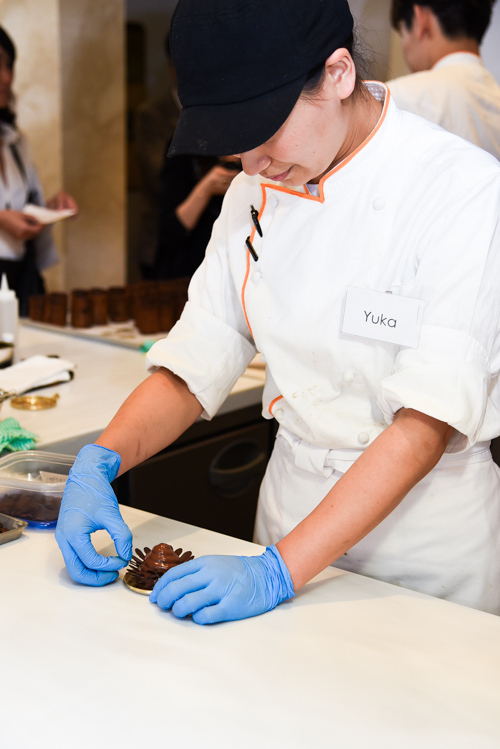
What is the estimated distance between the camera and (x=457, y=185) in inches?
43.4

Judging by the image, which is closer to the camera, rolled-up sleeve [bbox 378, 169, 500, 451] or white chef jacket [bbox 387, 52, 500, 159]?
rolled-up sleeve [bbox 378, 169, 500, 451]

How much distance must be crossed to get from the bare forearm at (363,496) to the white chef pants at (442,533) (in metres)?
0.20

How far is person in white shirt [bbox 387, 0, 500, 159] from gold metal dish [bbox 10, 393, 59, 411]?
54.2 inches

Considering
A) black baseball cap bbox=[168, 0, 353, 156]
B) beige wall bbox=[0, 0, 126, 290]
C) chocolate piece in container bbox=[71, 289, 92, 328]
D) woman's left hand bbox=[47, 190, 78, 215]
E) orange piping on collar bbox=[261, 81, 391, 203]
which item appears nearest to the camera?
black baseball cap bbox=[168, 0, 353, 156]

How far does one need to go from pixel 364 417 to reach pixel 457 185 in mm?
373

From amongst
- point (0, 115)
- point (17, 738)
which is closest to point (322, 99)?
point (17, 738)

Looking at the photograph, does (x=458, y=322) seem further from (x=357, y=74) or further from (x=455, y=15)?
(x=455, y=15)

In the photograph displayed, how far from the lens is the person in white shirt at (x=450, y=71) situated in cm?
237

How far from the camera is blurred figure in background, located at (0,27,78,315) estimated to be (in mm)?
3391

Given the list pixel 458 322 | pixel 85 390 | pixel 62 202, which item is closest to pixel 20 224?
pixel 62 202

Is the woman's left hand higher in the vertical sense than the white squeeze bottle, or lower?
higher

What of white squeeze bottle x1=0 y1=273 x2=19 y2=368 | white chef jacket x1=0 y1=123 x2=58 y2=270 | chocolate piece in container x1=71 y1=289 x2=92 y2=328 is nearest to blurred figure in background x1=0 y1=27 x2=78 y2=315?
white chef jacket x1=0 y1=123 x2=58 y2=270

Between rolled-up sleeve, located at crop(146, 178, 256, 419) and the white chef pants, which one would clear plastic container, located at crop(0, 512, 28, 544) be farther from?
the white chef pants

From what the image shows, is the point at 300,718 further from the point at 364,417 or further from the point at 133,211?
the point at 133,211
